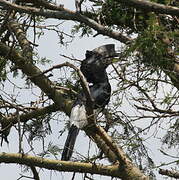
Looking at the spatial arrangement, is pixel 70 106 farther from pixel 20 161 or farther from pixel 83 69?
pixel 20 161

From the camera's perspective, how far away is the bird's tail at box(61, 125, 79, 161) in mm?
3881

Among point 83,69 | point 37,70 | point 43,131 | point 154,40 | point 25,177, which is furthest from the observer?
point 43,131

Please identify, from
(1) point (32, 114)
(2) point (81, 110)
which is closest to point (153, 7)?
(2) point (81, 110)

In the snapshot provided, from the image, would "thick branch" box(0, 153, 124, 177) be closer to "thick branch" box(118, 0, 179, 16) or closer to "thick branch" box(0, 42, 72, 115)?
"thick branch" box(0, 42, 72, 115)

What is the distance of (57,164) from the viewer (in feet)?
11.9

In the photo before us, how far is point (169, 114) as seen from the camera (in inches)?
142

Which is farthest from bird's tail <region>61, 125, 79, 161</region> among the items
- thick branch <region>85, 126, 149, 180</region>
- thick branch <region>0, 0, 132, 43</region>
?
thick branch <region>0, 0, 132, 43</region>

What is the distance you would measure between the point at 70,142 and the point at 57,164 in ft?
1.31

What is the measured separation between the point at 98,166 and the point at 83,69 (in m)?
0.86

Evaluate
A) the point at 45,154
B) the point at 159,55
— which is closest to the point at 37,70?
the point at 45,154

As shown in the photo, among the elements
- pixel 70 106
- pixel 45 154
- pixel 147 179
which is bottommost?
pixel 147 179

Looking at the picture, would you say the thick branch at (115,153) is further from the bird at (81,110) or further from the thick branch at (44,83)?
the thick branch at (44,83)

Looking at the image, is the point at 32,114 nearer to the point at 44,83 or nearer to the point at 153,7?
the point at 44,83

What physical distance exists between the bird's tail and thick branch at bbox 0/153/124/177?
24 cm
